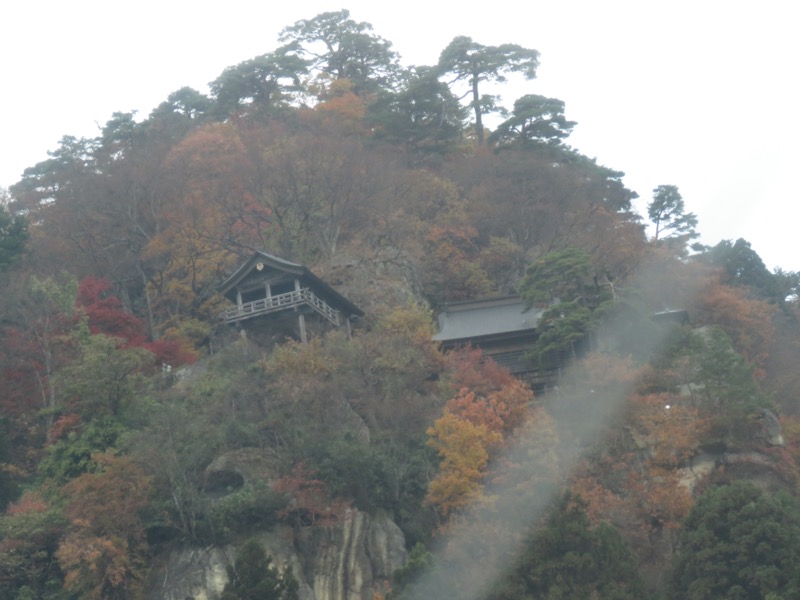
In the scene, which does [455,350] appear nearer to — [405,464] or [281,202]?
[405,464]

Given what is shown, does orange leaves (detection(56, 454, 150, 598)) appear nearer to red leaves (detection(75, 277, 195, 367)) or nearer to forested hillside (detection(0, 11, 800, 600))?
forested hillside (detection(0, 11, 800, 600))

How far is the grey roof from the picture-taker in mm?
39531

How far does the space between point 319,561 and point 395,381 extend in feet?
23.9

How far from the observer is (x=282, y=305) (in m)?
39.3

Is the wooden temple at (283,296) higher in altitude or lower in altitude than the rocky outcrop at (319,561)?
higher

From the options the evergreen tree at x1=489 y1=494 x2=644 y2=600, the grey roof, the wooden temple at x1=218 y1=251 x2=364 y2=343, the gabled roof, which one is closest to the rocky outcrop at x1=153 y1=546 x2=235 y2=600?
the evergreen tree at x1=489 y1=494 x2=644 y2=600

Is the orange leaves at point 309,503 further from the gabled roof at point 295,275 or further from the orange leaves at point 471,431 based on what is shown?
the gabled roof at point 295,275

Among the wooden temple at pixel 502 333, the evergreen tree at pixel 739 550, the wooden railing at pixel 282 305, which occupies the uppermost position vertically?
the wooden railing at pixel 282 305

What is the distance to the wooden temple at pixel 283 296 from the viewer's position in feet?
129

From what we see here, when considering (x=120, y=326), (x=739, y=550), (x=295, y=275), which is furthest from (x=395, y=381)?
(x=739, y=550)

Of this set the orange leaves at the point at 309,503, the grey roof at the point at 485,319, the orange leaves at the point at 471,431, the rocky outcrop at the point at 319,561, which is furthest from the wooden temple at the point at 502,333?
the orange leaves at the point at 309,503

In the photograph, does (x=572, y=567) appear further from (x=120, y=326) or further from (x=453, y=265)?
(x=453, y=265)

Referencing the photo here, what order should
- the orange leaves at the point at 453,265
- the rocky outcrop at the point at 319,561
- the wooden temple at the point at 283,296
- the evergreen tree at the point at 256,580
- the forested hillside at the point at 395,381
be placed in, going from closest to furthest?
the evergreen tree at the point at 256,580, the forested hillside at the point at 395,381, the rocky outcrop at the point at 319,561, the wooden temple at the point at 283,296, the orange leaves at the point at 453,265

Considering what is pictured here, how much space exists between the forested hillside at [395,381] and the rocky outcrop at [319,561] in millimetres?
154
